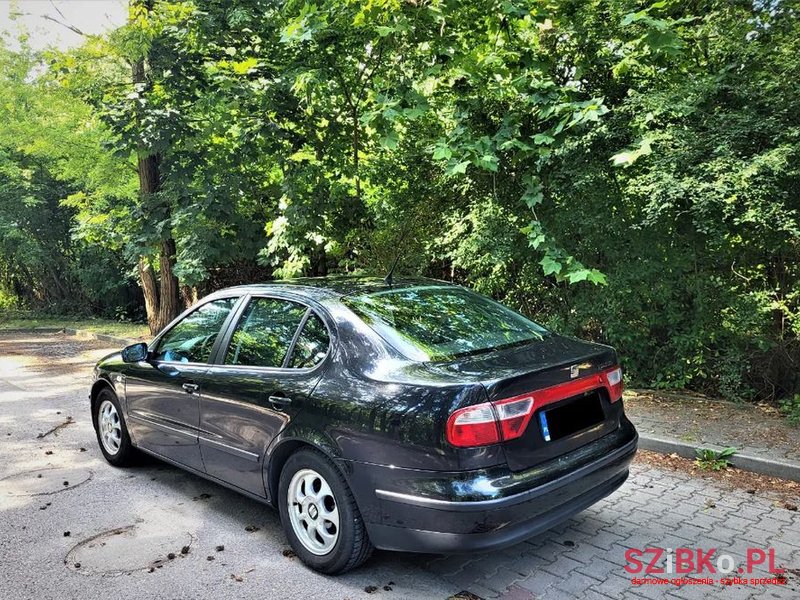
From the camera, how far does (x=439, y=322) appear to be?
3643 mm

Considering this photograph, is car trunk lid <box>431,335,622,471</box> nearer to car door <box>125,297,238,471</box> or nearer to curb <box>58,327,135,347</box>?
car door <box>125,297,238,471</box>

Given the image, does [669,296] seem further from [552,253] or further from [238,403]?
[238,403]

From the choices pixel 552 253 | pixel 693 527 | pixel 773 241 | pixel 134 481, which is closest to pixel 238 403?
pixel 134 481

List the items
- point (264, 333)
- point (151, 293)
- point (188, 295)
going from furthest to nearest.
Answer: point (188, 295) < point (151, 293) < point (264, 333)

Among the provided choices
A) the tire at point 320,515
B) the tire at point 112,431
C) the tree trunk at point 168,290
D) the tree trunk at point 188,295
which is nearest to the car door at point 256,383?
the tire at point 320,515


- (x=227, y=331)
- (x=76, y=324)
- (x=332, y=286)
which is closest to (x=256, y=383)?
(x=227, y=331)

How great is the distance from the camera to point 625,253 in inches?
260

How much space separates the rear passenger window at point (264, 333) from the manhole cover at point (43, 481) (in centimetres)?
210

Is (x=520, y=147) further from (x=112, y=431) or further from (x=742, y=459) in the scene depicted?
(x=112, y=431)

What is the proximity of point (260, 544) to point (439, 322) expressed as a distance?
1.79 meters

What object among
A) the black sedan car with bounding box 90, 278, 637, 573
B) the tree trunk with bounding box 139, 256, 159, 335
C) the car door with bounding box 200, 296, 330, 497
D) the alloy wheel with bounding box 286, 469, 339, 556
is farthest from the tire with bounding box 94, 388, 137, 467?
the tree trunk with bounding box 139, 256, 159, 335

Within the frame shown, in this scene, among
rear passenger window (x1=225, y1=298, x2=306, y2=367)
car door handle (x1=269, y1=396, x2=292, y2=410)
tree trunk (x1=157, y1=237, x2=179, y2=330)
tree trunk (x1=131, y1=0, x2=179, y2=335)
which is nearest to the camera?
car door handle (x1=269, y1=396, x2=292, y2=410)

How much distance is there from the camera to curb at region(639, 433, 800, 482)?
181 inches

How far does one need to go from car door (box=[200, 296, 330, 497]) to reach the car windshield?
1.21 ft
